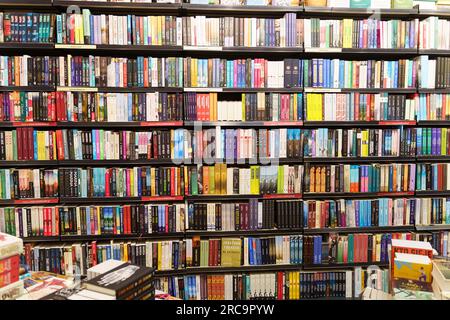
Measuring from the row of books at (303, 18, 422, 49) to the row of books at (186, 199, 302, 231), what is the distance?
4.31 feet

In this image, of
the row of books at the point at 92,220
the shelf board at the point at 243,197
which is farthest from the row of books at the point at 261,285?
the shelf board at the point at 243,197

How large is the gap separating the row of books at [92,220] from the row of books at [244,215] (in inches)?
5.0

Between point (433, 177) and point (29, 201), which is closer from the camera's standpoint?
point (29, 201)

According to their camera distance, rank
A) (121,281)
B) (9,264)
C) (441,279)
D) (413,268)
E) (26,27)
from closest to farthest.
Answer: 1. (121,281)
2. (9,264)
3. (441,279)
4. (413,268)
5. (26,27)

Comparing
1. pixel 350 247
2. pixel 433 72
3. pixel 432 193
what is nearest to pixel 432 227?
pixel 432 193

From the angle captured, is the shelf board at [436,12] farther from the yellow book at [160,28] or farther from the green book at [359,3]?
the yellow book at [160,28]

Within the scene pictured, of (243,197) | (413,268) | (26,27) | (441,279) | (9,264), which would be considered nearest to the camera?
(9,264)

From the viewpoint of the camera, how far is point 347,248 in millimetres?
2932

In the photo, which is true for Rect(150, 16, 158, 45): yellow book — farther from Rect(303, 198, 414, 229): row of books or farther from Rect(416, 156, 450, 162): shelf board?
Rect(416, 156, 450, 162): shelf board

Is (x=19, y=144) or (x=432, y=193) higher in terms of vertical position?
(x=19, y=144)

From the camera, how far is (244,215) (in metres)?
2.86

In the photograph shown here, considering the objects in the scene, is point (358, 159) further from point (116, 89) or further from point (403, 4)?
point (116, 89)

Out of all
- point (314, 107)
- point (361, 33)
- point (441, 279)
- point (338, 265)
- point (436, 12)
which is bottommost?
point (338, 265)

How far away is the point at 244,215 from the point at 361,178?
1.01m
